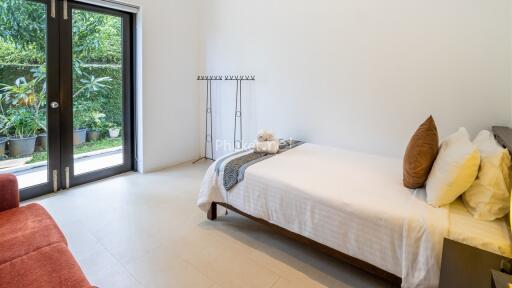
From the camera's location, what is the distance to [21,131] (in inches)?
118

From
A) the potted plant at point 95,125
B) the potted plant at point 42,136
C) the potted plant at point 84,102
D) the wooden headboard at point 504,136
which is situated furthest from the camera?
the potted plant at point 95,125

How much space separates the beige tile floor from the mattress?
69 centimetres

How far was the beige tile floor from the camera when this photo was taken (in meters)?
1.95

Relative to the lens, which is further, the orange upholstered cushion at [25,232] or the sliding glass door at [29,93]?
the sliding glass door at [29,93]

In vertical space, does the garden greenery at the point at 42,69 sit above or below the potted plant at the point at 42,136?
above

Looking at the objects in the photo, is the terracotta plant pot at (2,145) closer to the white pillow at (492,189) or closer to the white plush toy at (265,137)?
the white plush toy at (265,137)

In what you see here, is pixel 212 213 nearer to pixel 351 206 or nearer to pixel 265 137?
pixel 265 137

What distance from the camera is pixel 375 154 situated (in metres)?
3.03

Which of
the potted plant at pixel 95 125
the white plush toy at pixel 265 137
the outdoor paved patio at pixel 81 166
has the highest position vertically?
the potted plant at pixel 95 125

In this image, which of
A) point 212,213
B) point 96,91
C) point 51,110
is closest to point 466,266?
point 212,213

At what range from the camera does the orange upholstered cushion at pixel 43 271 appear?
3.95 ft

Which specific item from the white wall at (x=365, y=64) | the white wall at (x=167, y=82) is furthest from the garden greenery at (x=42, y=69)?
the white wall at (x=365, y=64)

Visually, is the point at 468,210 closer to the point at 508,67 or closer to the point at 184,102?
the point at 508,67

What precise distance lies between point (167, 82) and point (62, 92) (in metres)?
1.31
